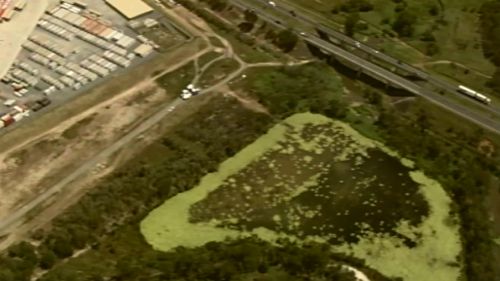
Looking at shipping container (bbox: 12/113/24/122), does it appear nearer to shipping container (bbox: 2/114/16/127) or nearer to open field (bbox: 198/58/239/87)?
→ shipping container (bbox: 2/114/16/127)

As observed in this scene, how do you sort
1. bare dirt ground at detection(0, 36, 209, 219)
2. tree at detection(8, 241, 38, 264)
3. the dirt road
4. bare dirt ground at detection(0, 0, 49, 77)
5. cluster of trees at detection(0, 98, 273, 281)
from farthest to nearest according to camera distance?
1. bare dirt ground at detection(0, 0, 49, 77)
2. bare dirt ground at detection(0, 36, 209, 219)
3. the dirt road
4. cluster of trees at detection(0, 98, 273, 281)
5. tree at detection(8, 241, 38, 264)

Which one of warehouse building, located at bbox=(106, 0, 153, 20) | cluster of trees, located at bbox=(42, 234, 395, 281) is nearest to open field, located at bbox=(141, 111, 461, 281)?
cluster of trees, located at bbox=(42, 234, 395, 281)

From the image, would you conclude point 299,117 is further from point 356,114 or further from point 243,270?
point 243,270

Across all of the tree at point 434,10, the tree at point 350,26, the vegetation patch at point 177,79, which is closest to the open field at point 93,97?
the vegetation patch at point 177,79

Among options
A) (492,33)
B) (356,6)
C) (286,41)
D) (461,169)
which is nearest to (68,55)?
(286,41)

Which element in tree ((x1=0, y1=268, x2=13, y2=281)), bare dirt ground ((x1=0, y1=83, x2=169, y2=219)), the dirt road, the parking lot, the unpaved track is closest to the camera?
tree ((x1=0, y1=268, x2=13, y2=281))

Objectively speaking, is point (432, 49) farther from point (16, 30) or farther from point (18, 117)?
point (16, 30)
